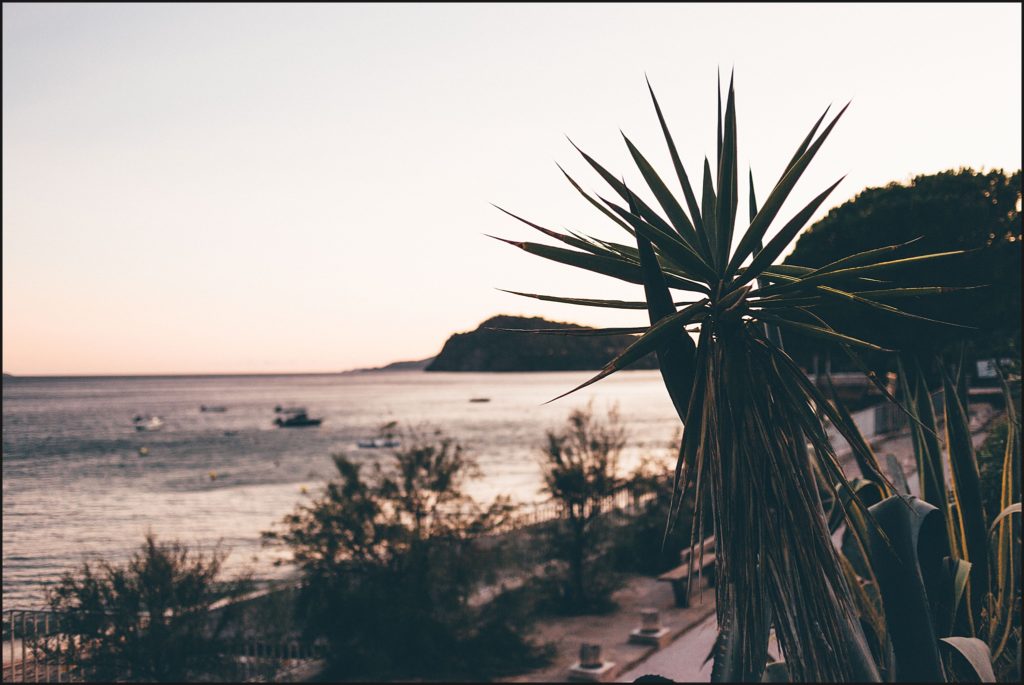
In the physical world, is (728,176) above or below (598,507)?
above

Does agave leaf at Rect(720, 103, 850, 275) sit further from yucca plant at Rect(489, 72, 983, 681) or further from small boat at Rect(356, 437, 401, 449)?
small boat at Rect(356, 437, 401, 449)

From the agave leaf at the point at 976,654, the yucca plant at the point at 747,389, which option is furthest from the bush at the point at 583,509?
the yucca plant at the point at 747,389

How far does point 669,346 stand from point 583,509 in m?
12.1

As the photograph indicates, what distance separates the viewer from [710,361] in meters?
2.83

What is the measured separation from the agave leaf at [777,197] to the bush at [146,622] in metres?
9.30

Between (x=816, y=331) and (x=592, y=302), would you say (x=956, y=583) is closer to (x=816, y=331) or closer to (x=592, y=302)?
(x=816, y=331)

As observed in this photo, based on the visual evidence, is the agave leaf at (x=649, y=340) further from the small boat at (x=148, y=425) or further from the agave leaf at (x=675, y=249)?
the small boat at (x=148, y=425)

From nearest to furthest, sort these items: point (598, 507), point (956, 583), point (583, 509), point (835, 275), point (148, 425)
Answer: point (835, 275), point (956, 583), point (583, 509), point (598, 507), point (148, 425)

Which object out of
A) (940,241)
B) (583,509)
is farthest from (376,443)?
(940,241)

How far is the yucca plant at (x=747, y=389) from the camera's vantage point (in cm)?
265

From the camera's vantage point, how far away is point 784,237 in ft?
8.93

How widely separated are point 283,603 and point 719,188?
391 inches

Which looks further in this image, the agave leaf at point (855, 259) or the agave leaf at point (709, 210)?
the agave leaf at point (709, 210)

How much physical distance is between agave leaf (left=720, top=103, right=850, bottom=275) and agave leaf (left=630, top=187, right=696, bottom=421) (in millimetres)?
370
